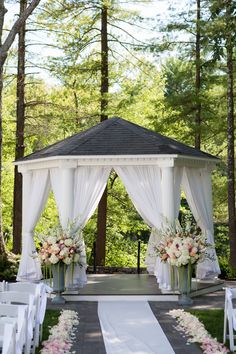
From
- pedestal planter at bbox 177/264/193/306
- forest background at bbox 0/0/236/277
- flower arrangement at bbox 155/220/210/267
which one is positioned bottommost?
pedestal planter at bbox 177/264/193/306

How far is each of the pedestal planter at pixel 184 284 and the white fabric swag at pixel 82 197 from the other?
6.73 ft

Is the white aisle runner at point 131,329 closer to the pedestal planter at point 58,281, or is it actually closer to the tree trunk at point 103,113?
the pedestal planter at point 58,281

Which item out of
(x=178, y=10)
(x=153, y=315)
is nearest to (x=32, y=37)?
(x=178, y=10)

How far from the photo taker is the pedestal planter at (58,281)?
422 inches

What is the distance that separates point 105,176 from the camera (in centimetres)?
1188

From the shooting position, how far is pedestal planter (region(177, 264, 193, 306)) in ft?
34.6

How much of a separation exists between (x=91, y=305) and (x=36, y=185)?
3278 millimetres

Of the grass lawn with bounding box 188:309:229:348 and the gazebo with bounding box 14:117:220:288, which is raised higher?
the gazebo with bounding box 14:117:220:288

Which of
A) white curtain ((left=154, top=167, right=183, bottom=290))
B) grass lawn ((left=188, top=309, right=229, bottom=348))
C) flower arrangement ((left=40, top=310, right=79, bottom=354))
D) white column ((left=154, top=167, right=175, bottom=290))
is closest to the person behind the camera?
flower arrangement ((left=40, top=310, right=79, bottom=354))

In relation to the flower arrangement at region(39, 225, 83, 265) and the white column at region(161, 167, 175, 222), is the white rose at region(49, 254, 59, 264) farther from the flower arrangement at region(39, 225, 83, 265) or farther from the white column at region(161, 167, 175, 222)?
the white column at region(161, 167, 175, 222)

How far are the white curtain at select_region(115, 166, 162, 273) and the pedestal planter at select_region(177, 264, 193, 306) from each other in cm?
120

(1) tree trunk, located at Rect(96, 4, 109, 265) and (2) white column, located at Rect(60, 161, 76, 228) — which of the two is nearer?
(2) white column, located at Rect(60, 161, 76, 228)

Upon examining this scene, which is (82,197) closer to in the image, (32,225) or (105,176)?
(105,176)

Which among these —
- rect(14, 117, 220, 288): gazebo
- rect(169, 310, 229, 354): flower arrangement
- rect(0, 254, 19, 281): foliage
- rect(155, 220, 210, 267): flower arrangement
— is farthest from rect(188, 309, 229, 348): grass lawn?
rect(0, 254, 19, 281): foliage
